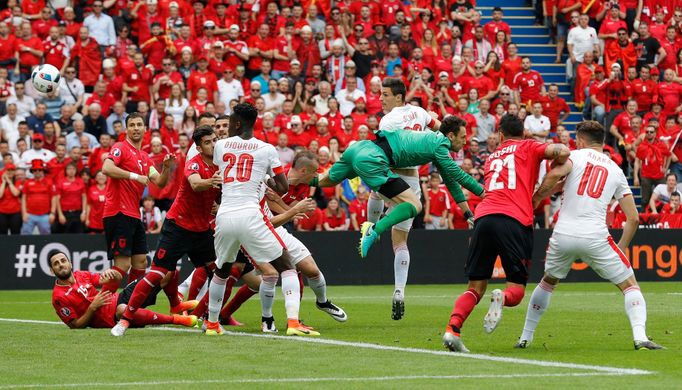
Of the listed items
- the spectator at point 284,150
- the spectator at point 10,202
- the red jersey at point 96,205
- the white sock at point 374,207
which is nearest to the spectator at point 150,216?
the red jersey at point 96,205

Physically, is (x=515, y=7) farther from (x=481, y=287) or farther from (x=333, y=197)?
(x=481, y=287)

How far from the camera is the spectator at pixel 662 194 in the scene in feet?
87.9

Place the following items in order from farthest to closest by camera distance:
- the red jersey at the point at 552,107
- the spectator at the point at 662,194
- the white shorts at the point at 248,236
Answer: the red jersey at the point at 552,107
the spectator at the point at 662,194
the white shorts at the point at 248,236

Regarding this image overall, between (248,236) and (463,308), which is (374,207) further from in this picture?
(463,308)

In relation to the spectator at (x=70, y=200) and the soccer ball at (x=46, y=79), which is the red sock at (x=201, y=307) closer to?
the soccer ball at (x=46, y=79)

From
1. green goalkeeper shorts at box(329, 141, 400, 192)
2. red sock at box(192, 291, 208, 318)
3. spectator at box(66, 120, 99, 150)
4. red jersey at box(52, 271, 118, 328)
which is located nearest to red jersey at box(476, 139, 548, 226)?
green goalkeeper shorts at box(329, 141, 400, 192)

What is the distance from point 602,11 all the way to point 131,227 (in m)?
20.0

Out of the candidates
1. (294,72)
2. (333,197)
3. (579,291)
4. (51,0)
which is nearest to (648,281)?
(579,291)

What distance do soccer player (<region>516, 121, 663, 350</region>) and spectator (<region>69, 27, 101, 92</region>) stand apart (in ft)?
59.0

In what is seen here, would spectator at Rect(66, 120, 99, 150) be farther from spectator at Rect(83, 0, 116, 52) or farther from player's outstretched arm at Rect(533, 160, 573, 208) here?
player's outstretched arm at Rect(533, 160, 573, 208)

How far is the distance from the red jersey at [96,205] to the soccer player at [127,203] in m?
8.56

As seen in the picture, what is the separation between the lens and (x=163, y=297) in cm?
2061

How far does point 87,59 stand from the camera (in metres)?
27.2

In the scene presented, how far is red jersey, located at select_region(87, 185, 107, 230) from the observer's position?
24047 millimetres
